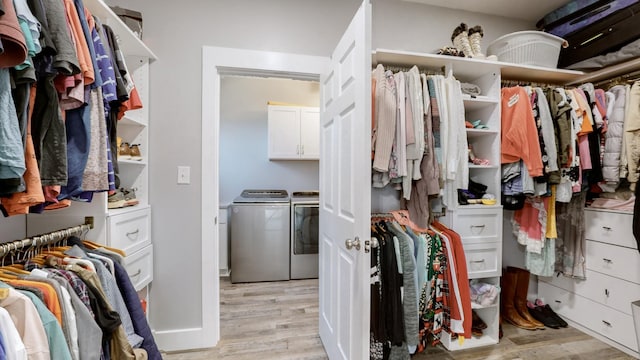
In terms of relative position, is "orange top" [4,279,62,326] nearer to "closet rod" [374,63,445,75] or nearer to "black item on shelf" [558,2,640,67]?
"closet rod" [374,63,445,75]

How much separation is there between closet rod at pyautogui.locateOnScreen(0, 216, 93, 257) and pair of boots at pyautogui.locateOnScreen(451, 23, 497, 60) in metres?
2.49

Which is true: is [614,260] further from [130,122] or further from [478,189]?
[130,122]

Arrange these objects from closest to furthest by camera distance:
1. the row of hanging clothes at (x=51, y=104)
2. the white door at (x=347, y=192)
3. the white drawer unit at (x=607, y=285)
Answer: the row of hanging clothes at (x=51, y=104)
the white door at (x=347, y=192)
the white drawer unit at (x=607, y=285)

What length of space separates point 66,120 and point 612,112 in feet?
10.0

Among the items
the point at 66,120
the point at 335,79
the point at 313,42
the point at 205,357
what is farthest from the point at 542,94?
the point at 205,357

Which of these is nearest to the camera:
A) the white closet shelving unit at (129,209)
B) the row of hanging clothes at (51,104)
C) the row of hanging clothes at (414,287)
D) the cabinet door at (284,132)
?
the row of hanging clothes at (51,104)

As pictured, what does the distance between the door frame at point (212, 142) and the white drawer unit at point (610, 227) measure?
223 centimetres

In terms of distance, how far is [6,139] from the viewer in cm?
67

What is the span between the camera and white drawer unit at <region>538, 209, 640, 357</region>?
5.65 feet

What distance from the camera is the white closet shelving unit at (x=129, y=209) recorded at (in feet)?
4.14

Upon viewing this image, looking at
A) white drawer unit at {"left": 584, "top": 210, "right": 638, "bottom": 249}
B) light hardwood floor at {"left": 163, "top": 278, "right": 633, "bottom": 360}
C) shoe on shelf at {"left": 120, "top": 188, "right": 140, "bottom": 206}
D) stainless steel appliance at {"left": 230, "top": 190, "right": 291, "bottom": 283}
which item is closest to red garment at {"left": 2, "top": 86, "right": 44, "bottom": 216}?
shoe on shelf at {"left": 120, "top": 188, "right": 140, "bottom": 206}

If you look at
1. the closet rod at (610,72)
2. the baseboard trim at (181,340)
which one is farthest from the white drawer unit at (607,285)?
the baseboard trim at (181,340)

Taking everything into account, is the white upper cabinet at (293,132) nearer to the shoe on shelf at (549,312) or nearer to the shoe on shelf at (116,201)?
the shoe on shelf at (116,201)

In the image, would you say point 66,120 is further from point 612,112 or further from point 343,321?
point 612,112
